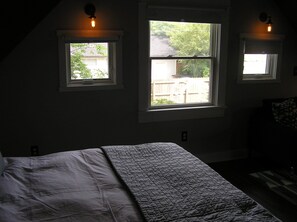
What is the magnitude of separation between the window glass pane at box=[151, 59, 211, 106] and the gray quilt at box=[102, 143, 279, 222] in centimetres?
156

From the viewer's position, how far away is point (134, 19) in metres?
3.39

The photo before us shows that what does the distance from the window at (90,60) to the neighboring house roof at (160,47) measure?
16.7 inches

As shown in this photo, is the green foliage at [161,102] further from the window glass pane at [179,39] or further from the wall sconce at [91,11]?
the wall sconce at [91,11]

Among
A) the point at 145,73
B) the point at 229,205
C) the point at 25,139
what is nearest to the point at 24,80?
the point at 25,139

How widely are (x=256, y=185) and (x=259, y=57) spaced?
178 centimetres

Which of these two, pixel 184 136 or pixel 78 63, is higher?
pixel 78 63

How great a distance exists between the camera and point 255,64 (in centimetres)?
417

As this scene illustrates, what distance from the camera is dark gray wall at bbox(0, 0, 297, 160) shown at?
3.13m

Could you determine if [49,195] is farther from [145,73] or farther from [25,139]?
[145,73]

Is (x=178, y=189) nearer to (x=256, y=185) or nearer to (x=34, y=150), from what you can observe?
(x=256, y=185)

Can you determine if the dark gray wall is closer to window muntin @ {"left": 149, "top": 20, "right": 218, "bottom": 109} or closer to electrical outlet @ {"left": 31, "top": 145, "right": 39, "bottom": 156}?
electrical outlet @ {"left": 31, "top": 145, "right": 39, "bottom": 156}

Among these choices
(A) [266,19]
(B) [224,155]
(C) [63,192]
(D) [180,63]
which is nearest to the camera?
(C) [63,192]

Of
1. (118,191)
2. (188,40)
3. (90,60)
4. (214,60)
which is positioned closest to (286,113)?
(214,60)

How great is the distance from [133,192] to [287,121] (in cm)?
274
